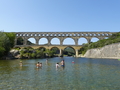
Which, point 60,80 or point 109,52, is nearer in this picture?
point 60,80

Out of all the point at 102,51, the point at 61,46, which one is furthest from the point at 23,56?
the point at 61,46

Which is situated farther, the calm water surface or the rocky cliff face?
the rocky cliff face

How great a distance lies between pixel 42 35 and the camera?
84.2 m

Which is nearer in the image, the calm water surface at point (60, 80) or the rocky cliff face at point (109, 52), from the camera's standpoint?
the calm water surface at point (60, 80)

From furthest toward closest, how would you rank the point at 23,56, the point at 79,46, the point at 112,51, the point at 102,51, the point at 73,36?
the point at 73,36 < the point at 79,46 < the point at 102,51 < the point at 23,56 < the point at 112,51

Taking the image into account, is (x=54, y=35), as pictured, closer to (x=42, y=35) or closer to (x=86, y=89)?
(x=42, y=35)

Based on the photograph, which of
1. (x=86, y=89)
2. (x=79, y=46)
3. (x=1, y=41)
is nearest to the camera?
(x=86, y=89)

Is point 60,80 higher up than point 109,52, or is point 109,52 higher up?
point 109,52

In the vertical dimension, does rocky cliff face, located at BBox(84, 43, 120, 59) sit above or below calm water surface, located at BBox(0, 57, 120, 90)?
above

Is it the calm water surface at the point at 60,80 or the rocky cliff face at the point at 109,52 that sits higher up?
the rocky cliff face at the point at 109,52

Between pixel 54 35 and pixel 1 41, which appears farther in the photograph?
pixel 54 35

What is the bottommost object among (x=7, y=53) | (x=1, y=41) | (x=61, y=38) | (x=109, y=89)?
(x=109, y=89)

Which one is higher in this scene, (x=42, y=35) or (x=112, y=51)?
(x=42, y=35)

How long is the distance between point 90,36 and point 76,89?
77.5 m
